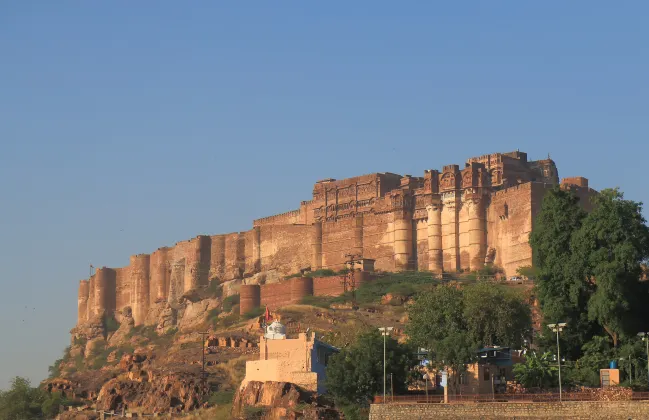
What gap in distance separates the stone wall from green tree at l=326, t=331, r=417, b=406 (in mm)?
4223

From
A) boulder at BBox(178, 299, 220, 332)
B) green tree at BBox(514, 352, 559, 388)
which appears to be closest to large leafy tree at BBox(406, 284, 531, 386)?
green tree at BBox(514, 352, 559, 388)

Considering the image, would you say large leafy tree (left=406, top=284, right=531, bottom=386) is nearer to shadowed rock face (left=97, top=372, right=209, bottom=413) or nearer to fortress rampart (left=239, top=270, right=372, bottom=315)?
shadowed rock face (left=97, top=372, right=209, bottom=413)

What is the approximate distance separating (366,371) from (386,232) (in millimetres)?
43960

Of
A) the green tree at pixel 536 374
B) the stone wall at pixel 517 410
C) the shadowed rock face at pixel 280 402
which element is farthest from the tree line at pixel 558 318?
the stone wall at pixel 517 410

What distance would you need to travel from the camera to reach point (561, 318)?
49250 millimetres

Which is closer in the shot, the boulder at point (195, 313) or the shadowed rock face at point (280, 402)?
the shadowed rock face at point (280, 402)

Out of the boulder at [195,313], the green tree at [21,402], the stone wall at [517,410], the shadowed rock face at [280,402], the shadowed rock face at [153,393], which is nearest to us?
the stone wall at [517,410]

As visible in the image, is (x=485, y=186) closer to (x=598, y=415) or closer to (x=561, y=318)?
(x=561, y=318)

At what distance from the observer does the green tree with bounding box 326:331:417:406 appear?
4728 centimetres

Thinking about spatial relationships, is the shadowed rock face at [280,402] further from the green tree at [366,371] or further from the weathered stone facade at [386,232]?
the weathered stone facade at [386,232]

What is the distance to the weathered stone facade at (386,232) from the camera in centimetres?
8350

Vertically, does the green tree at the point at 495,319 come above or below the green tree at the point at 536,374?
above

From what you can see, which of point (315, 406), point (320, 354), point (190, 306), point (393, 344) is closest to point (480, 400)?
point (393, 344)

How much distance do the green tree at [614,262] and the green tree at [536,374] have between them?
2.77m
